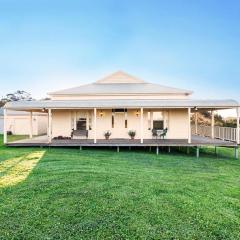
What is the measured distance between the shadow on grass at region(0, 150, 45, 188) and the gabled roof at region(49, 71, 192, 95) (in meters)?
9.40

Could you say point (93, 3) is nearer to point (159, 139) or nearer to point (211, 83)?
point (159, 139)

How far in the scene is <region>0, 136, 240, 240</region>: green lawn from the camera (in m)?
5.86

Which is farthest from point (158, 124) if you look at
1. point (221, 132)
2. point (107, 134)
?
point (221, 132)

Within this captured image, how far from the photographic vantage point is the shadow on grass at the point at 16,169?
9.70 metres

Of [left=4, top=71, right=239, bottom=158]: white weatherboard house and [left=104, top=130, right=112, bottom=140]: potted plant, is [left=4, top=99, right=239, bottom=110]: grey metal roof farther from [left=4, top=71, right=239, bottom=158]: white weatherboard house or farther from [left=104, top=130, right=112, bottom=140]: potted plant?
[left=104, top=130, right=112, bottom=140]: potted plant

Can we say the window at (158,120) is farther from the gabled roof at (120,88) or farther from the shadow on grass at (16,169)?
the shadow on grass at (16,169)

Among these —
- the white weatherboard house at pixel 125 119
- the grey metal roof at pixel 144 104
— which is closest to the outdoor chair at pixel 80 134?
the white weatherboard house at pixel 125 119

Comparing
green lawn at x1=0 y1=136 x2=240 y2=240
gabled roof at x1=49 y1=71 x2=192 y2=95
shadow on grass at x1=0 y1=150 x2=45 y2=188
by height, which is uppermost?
gabled roof at x1=49 y1=71 x2=192 y2=95

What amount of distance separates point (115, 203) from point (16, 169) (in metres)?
5.67

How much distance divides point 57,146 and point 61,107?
2.52 metres

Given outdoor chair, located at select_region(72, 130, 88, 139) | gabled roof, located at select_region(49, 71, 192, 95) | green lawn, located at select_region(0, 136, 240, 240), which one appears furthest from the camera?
gabled roof, located at select_region(49, 71, 192, 95)

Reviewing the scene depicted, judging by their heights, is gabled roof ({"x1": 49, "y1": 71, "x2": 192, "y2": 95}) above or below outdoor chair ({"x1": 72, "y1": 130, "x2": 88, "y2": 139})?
above

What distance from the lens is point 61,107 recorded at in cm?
1881

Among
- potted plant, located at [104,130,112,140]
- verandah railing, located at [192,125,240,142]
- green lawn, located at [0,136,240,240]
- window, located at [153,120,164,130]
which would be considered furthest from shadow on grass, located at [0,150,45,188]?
verandah railing, located at [192,125,240,142]
